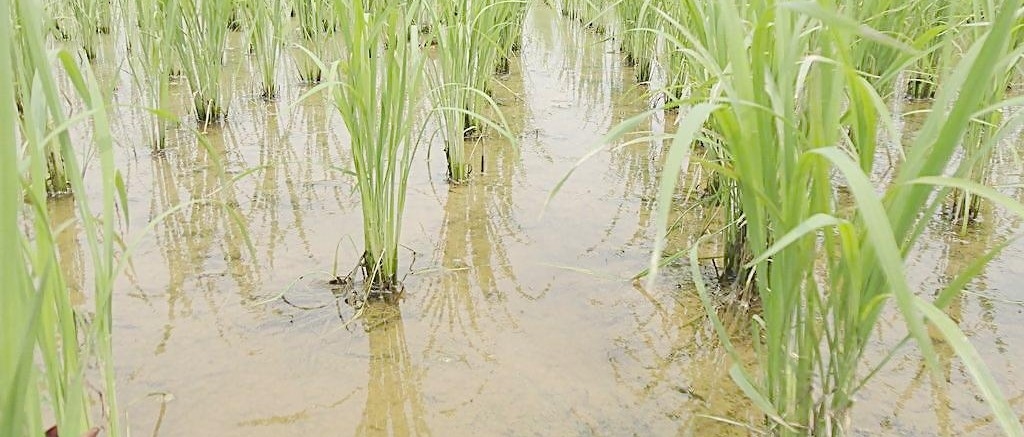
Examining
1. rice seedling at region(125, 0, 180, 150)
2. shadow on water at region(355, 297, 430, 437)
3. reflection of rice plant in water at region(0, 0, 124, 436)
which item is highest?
rice seedling at region(125, 0, 180, 150)

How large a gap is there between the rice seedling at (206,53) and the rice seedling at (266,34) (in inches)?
5.8

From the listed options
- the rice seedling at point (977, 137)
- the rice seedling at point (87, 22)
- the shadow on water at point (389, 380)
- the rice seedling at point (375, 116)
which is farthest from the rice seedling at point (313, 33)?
the rice seedling at point (977, 137)

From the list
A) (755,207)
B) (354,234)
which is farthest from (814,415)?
(354,234)

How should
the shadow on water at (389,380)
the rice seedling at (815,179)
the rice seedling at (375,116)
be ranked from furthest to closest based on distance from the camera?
the rice seedling at (375,116)
the shadow on water at (389,380)
the rice seedling at (815,179)

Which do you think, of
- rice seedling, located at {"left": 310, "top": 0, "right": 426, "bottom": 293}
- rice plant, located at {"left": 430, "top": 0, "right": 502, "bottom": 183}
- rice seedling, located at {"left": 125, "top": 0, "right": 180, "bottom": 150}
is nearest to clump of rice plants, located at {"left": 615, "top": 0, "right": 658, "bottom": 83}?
rice plant, located at {"left": 430, "top": 0, "right": 502, "bottom": 183}

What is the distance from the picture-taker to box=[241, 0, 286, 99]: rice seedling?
9.52 feet

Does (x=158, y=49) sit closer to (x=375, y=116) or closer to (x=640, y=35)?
(x=375, y=116)

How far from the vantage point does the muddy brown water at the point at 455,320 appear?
3.90ft

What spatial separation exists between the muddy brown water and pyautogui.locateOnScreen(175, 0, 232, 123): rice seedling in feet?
1.49

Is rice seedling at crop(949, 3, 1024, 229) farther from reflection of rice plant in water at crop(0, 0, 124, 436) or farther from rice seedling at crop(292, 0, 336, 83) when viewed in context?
rice seedling at crop(292, 0, 336, 83)

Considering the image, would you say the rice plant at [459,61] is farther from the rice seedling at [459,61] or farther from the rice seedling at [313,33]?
the rice seedling at [313,33]

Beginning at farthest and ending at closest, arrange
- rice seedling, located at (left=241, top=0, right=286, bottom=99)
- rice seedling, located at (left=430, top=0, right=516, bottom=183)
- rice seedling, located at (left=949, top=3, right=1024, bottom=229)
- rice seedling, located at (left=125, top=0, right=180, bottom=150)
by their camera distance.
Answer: rice seedling, located at (left=241, top=0, right=286, bottom=99)
rice seedling, located at (left=125, top=0, right=180, bottom=150)
rice seedling, located at (left=430, top=0, right=516, bottom=183)
rice seedling, located at (left=949, top=3, right=1024, bottom=229)

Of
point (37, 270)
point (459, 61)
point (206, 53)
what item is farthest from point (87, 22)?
point (37, 270)

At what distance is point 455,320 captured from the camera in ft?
4.87
